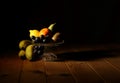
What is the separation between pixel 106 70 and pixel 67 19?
5.17ft

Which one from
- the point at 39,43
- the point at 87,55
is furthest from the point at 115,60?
the point at 39,43

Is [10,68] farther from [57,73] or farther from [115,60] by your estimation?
[115,60]

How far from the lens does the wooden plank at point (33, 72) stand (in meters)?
1.43

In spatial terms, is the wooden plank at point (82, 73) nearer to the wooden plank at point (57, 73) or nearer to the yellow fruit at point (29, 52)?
the wooden plank at point (57, 73)

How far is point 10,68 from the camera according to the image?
1702 mm

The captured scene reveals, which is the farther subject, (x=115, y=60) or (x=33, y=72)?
(x=115, y=60)

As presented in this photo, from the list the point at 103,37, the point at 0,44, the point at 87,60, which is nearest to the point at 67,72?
the point at 87,60

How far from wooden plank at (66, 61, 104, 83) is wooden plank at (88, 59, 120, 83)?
4cm

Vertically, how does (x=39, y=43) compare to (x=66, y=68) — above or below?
above

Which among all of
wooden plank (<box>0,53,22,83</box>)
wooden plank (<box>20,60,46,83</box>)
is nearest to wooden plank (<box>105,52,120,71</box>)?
wooden plank (<box>20,60,46,83</box>)

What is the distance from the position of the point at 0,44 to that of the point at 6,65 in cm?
120

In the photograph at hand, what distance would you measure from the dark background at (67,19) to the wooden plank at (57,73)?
1.30 m

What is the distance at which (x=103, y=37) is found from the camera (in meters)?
3.27

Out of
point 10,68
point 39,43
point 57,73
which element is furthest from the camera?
point 39,43
